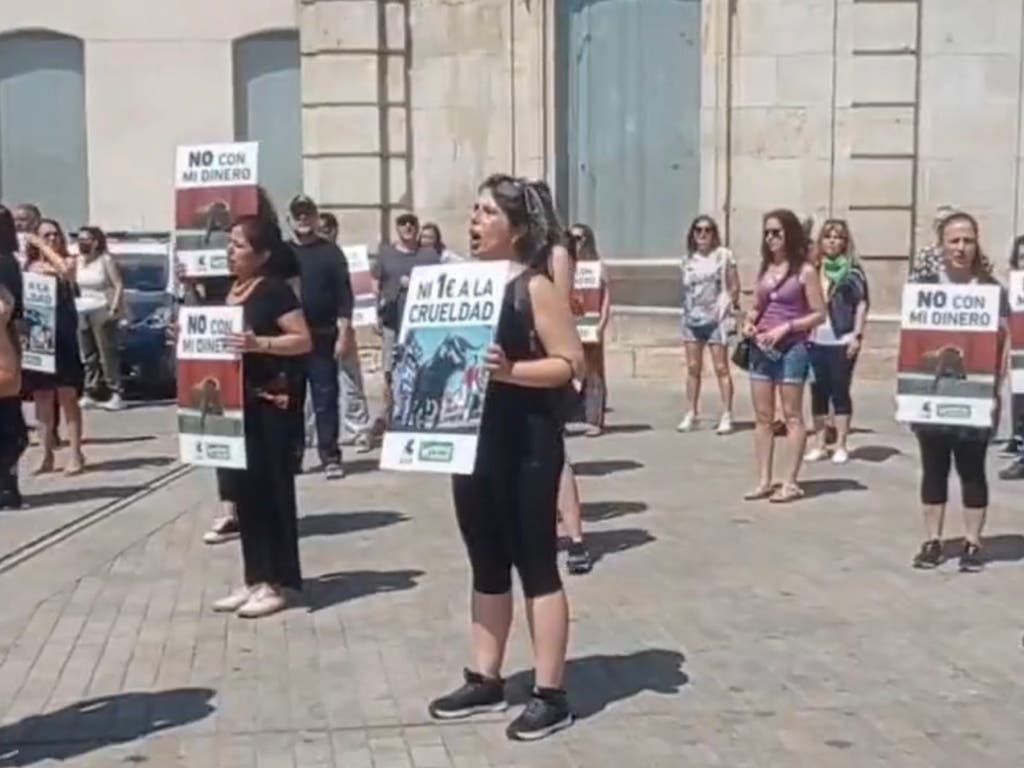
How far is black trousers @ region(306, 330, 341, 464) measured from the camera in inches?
483

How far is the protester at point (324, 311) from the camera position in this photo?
12.1 metres

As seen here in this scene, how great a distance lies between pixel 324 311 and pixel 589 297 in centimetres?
249

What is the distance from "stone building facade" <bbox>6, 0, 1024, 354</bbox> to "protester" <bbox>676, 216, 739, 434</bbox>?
362 centimetres

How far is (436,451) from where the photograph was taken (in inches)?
250

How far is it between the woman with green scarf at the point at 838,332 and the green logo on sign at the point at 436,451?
6.93 m

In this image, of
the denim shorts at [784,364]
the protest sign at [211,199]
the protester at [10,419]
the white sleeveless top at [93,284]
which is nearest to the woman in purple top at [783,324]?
the denim shorts at [784,364]

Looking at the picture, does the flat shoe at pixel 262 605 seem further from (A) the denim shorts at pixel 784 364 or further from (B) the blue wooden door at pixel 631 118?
(B) the blue wooden door at pixel 631 118

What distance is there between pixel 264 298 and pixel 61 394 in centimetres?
529

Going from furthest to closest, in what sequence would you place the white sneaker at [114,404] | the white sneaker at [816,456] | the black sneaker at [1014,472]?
1. the white sneaker at [114,404]
2. the white sneaker at [816,456]
3. the black sneaker at [1014,472]

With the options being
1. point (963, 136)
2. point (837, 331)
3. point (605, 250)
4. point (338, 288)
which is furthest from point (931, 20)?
point (338, 288)

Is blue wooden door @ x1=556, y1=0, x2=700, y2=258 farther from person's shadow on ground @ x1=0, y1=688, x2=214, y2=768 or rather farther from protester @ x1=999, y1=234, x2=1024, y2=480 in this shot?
person's shadow on ground @ x1=0, y1=688, x2=214, y2=768

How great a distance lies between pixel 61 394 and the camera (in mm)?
13172

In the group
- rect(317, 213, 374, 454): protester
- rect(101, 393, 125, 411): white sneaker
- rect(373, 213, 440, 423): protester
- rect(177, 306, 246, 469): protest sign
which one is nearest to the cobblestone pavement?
rect(177, 306, 246, 469): protest sign

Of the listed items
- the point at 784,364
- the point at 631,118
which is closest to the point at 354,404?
the point at 784,364
